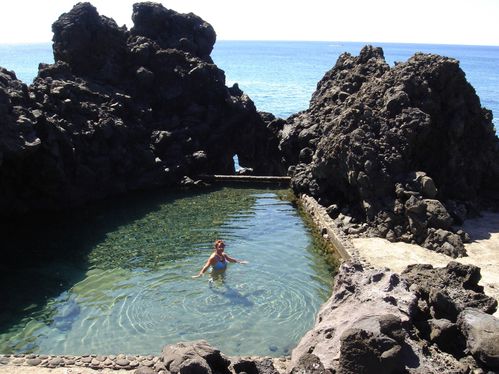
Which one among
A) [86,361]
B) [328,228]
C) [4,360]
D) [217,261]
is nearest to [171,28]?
[328,228]

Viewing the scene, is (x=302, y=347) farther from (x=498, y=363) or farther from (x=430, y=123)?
(x=430, y=123)

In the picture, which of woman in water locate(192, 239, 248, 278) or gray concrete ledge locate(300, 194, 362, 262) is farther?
gray concrete ledge locate(300, 194, 362, 262)

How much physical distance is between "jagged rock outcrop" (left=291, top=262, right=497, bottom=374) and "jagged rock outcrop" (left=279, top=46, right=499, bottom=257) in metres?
7.45

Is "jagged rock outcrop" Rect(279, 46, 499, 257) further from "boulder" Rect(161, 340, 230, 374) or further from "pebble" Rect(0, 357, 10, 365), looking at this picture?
"pebble" Rect(0, 357, 10, 365)

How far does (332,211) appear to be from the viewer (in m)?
26.2

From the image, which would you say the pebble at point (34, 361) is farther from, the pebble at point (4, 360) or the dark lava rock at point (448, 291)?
the dark lava rock at point (448, 291)

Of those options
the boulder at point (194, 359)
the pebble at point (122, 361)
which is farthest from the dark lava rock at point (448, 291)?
the pebble at point (122, 361)

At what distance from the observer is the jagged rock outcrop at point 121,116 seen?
86.4 feet

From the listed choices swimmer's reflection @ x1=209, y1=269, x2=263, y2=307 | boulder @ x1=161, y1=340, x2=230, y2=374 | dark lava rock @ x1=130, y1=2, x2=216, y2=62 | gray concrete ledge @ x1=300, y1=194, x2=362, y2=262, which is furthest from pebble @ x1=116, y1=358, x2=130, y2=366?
dark lava rock @ x1=130, y1=2, x2=216, y2=62

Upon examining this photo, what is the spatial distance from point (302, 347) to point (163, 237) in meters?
12.4

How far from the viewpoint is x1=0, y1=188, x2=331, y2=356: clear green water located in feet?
48.9

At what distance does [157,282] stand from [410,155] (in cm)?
1403

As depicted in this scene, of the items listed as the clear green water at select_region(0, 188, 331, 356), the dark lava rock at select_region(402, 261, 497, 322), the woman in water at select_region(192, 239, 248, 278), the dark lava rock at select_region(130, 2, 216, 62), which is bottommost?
the clear green water at select_region(0, 188, 331, 356)

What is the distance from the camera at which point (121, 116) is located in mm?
32625
